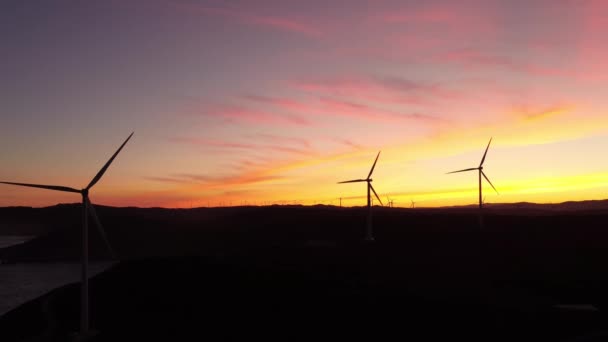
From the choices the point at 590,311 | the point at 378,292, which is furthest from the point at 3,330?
the point at 590,311

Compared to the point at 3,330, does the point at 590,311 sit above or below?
above

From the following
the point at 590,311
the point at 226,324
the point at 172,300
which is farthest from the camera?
the point at 172,300

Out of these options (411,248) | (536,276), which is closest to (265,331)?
(536,276)

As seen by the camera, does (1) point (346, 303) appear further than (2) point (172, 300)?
No

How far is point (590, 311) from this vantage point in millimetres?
58562

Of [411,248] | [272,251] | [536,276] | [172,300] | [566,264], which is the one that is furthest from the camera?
[272,251]

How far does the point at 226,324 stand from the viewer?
6638 centimetres

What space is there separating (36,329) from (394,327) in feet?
185

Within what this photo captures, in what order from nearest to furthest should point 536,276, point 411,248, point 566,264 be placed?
1. point 536,276
2. point 566,264
3. point 411,248

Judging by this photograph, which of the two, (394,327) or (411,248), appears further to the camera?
(411,248)

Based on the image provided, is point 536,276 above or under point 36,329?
above

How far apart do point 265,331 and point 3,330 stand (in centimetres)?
5562

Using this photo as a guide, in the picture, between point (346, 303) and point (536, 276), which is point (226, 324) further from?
point (536, 276)

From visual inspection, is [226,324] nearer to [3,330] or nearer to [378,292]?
[378,292]
